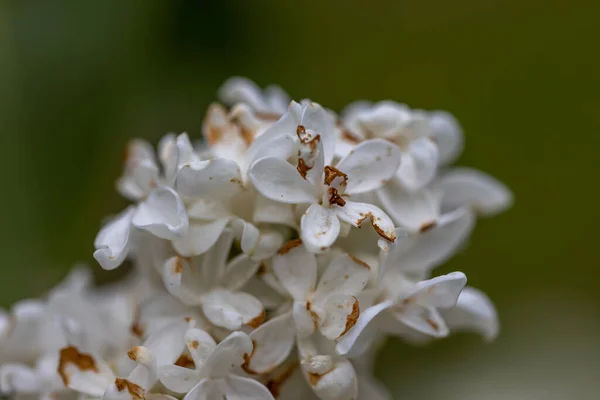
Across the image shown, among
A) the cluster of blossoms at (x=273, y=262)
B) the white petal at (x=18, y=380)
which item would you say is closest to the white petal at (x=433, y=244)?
the cluster of blossoms at (x=273, y=262)

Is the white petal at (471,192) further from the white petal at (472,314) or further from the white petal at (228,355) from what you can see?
the white petal at (228,355)

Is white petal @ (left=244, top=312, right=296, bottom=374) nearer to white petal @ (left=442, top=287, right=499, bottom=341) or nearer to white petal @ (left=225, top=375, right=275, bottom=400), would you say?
white petal @ (left=225, top=375, right=275, bottom=400)

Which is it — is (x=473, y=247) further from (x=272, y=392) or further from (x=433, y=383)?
(x=272, y=392)

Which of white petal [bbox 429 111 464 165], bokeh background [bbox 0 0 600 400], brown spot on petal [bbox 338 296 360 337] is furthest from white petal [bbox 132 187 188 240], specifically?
bokeh background [bbox 0 0 600 400]

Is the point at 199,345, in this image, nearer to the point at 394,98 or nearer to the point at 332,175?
the point at 332,175

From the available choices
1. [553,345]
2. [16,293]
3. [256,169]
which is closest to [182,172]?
[256,169]
